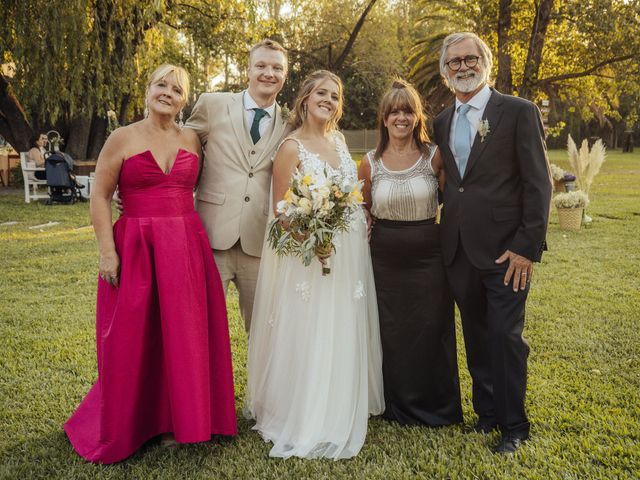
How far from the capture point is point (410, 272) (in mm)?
3814

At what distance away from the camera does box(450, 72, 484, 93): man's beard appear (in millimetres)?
3473

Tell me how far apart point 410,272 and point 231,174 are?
4.36ft

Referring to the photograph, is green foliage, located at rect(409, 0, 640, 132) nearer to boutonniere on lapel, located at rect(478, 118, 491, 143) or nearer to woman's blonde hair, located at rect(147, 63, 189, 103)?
boutonniere on lapel, located at rect(478, 118, 491, 143)

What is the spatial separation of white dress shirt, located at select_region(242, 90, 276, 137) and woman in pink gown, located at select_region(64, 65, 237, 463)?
1.49ft

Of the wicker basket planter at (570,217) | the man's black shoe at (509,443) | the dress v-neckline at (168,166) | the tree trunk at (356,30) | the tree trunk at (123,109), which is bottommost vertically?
the man's black shoe at (509,443)

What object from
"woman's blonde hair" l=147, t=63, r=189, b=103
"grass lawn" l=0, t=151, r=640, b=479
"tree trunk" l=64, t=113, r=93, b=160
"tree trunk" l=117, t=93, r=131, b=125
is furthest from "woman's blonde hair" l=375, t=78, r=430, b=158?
"tree trunk" l=64, t=113, r=93, b=160

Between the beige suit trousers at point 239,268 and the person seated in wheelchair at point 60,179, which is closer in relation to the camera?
the beige suit trousers at point 239,268

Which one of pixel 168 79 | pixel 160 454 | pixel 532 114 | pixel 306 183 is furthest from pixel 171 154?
pixel 532 114

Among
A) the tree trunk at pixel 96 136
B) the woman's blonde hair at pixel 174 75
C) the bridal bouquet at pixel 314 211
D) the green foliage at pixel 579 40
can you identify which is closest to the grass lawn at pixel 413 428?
the bridal bouquet at pixel 314 211

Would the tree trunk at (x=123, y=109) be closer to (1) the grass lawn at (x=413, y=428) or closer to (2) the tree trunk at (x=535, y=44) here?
(1) the grass lawn at (x=413, y=428)

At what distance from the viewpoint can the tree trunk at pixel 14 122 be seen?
17047 mm

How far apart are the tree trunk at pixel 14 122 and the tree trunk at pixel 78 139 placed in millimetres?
1131

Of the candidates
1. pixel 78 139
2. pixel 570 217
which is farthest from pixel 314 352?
pixel 78 139

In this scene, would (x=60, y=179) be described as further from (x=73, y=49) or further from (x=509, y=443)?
(x=509, y=443)
